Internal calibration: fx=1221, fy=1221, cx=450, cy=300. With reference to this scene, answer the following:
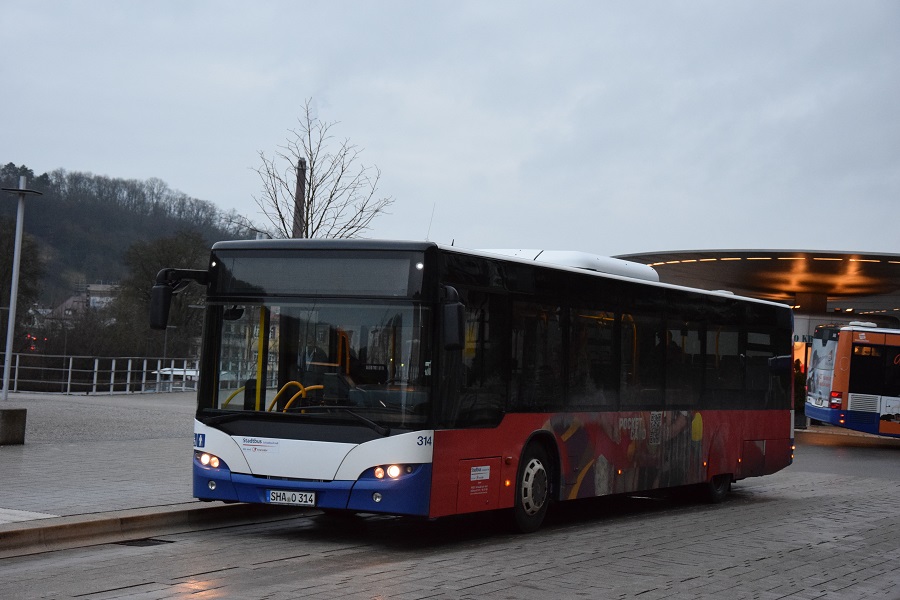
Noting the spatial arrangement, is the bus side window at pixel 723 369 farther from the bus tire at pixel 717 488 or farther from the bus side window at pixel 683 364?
the bus tire at pixel 717 488

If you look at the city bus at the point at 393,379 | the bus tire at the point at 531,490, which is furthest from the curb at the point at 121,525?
the bus tire at the point at 531,490

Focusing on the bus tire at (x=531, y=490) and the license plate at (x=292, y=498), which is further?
the bus tire at (x=531, y=490)

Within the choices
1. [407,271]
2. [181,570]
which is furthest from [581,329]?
[181,570]

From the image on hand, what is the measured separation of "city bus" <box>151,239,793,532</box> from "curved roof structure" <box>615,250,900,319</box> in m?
27.6

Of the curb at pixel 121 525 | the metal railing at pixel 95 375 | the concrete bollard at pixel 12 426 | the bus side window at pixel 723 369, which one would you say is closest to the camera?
the curb at pixel 121 525

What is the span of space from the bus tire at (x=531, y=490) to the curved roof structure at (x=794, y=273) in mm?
27865

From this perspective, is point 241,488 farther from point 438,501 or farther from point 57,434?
point 57,434

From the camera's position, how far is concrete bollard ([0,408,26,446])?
1753cm

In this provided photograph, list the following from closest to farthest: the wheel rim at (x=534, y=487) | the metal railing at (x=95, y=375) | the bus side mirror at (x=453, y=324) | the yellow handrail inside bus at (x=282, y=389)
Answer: the bus side mirror at (x=453, y=324)
the yellow handrail inside bus at (x=282, y=389)
the wheel rim at (x=534, y=487)
the metal railing at (x=95, y=375)

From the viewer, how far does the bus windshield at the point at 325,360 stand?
34.8ft

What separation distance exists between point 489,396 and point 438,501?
1.27m

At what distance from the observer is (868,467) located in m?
25.7

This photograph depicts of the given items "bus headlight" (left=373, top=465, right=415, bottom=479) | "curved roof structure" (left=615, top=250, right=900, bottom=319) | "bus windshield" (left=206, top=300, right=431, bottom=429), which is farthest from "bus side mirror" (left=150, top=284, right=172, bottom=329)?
"curved roof structure" (left=615, top=250, right=900, bottom=319)

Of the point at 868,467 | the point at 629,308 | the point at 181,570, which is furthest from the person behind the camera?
the point at 868,467
